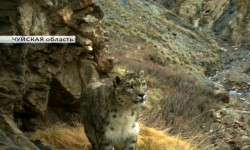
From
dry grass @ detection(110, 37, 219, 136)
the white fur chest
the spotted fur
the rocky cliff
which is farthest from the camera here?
the rocky cliff

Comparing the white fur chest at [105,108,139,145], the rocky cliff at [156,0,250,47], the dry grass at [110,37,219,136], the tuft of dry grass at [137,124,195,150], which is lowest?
the dry grass at [110,37,219,136]

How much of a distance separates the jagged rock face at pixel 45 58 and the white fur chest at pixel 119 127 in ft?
5.55

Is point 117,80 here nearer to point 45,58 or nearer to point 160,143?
point 45,58

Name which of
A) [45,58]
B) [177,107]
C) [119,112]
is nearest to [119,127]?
[119,112]

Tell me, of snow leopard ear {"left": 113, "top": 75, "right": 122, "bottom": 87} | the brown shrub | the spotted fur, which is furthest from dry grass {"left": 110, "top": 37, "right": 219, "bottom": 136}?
snow leopard ear {"left": 113, "top": 75, "right": 122, "bottom": 87}

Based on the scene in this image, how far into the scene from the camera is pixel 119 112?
4539 mm

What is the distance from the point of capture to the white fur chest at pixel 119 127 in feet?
14.9

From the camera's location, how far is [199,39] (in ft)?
124

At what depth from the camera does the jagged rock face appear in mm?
4566

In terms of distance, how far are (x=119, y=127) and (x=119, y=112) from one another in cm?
25

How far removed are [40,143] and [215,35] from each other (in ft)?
142

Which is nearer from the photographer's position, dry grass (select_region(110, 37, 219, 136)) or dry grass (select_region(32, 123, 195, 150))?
dry grass (select_region(32, 123, 195, 150))

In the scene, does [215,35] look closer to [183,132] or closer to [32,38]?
[183,132]

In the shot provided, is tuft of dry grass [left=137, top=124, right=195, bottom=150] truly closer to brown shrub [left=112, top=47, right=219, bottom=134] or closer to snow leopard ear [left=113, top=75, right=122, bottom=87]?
brown shrub [left=112, top=47, right=219, bottom=134]
